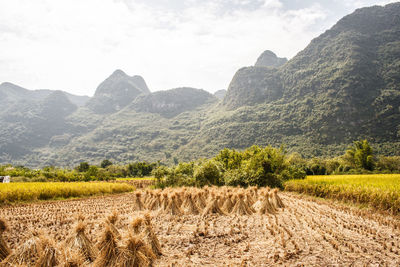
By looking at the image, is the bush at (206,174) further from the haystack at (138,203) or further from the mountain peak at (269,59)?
the mountain peak at (269,59)

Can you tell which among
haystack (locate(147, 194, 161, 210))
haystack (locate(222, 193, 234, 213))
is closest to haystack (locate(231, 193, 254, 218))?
haystack (locate(222, 193, 234, 213))

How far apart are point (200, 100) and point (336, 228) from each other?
164 m

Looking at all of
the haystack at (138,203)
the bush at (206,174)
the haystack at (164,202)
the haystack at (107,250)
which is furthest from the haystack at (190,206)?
the bush at (206,174)

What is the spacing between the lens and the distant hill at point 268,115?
64.3m

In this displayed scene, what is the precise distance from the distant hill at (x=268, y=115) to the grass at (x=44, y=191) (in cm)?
5376

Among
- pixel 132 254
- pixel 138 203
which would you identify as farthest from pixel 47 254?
pixel 138 203

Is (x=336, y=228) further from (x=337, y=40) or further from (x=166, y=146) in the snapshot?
(x=337, y=40)

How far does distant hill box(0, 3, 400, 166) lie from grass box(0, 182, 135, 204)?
53758 mm

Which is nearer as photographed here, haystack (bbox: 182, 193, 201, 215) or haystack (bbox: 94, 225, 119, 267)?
haystack (bbox: 94, 225, 119, 267)

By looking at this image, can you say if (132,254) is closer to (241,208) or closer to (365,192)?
(241,208)

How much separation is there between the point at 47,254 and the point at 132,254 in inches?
49.3

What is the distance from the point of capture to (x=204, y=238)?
228 inches

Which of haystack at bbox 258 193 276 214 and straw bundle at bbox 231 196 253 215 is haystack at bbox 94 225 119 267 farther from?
haystack at bbox 258 193 276 214

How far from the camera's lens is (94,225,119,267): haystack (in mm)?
3619
